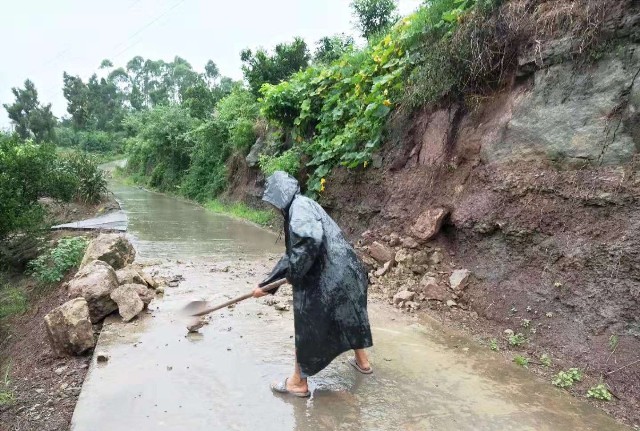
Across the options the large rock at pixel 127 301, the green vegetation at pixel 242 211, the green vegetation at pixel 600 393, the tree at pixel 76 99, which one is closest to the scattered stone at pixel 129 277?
the large rock at pixel 127 301

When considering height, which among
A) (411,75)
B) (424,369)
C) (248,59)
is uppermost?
(248,59)

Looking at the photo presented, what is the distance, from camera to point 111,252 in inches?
235

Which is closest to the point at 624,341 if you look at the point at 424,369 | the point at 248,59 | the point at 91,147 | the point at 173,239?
the point at 424,369

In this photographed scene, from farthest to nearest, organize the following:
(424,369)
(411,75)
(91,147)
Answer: (91,147) → (411,75) → (424,369)

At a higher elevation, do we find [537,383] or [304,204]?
[304,204]

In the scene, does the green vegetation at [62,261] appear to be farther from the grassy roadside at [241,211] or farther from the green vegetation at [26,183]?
the grassy roadside at [241,211]

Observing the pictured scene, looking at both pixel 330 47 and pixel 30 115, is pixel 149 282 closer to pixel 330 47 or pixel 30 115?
pixel 330 47

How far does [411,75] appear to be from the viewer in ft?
22.6

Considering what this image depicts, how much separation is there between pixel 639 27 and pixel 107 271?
5572 millimetres

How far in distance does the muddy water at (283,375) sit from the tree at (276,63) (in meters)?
11.2

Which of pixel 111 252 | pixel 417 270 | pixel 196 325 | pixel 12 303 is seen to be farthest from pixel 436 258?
pixel 12 303

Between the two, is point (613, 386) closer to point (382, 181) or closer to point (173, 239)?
point (382, 181)

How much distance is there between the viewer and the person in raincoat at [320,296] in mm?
3182

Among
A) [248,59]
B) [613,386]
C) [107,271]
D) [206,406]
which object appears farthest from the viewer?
[248,59]
